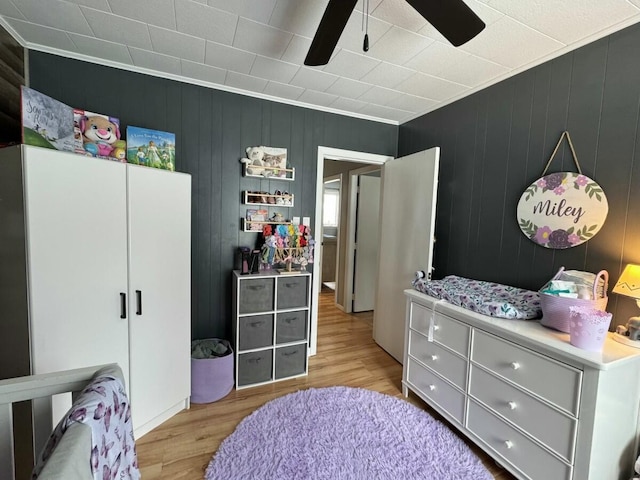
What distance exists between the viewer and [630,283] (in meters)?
1.39

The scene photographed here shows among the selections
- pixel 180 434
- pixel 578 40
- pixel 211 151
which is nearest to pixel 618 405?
pixel 578 40

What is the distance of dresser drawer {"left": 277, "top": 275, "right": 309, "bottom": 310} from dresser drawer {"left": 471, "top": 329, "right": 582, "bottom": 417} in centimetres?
132

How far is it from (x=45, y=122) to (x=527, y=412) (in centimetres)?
291

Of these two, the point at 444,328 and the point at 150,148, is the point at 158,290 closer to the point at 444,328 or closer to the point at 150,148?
the point at 150,148

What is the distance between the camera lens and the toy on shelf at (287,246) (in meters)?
2.47

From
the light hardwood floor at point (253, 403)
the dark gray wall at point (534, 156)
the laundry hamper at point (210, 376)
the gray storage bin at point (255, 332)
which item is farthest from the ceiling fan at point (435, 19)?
the light hardwood floor at point (253, 403)

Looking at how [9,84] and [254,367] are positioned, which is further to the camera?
[254,367]

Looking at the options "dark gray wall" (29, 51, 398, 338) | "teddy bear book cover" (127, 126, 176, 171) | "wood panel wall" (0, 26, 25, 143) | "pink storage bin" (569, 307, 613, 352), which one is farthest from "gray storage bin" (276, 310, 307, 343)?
"wood panel wall" (0, 26, 25, 143)

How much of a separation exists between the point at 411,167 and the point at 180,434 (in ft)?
9.01

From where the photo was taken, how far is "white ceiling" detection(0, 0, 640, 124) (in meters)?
1.50

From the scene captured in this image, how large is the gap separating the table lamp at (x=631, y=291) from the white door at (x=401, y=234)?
1.17 meters

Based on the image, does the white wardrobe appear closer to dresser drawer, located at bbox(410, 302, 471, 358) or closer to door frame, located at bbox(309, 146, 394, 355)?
door frame, located at bbox(309, 146, 394, 355)

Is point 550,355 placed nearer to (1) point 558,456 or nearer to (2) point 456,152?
(1) point 558,456

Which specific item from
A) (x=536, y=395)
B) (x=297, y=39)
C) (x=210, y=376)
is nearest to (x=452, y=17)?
(x=297, y=39)
